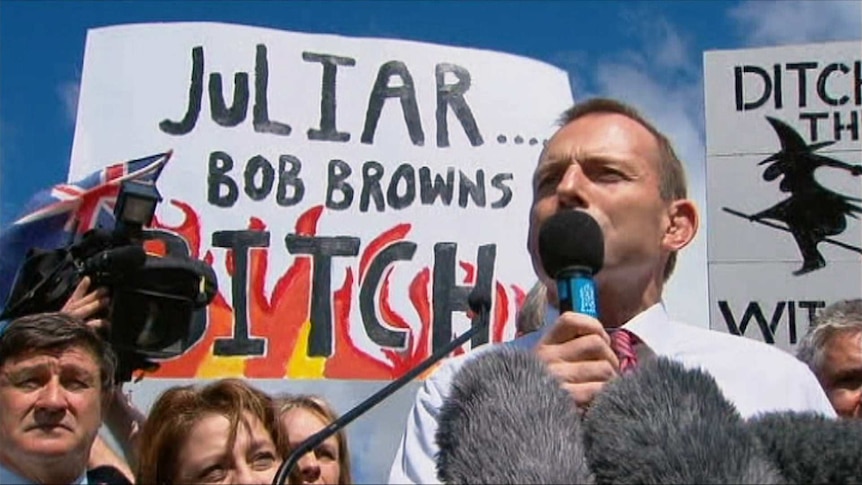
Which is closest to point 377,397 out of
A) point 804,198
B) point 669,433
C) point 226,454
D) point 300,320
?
point 669,433

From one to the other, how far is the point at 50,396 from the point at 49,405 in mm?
19

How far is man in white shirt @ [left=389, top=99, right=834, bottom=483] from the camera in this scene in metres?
1.60

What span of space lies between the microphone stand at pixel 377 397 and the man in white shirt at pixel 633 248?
0.11m

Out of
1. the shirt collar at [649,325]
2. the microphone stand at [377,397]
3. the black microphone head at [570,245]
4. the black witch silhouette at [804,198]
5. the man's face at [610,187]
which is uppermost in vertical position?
the black witch silhouette at [804,198]

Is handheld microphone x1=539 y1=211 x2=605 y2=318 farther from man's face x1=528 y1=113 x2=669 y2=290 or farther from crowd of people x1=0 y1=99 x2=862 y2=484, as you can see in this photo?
man's face x1=528 y1=113 x2=669 y2=290

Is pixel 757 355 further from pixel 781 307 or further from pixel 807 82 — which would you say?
pixel 807 82

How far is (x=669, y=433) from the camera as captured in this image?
98 centimetres

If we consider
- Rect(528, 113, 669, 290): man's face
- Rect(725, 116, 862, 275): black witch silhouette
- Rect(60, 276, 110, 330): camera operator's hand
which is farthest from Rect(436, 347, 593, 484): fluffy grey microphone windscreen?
Rect(725, 116, 862, 275): black witch silhouette

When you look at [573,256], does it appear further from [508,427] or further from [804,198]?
[804,198]

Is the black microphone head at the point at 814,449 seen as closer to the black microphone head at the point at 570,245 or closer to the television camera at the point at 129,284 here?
the black microphone head at the point at 570,245

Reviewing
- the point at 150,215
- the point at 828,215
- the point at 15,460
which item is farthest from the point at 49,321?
the point at 828,215

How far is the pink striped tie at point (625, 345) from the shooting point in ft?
4.93

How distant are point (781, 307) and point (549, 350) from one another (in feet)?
10.1

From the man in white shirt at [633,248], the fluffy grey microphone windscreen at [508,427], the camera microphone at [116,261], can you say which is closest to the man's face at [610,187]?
the man in white shirt at [633,248]
